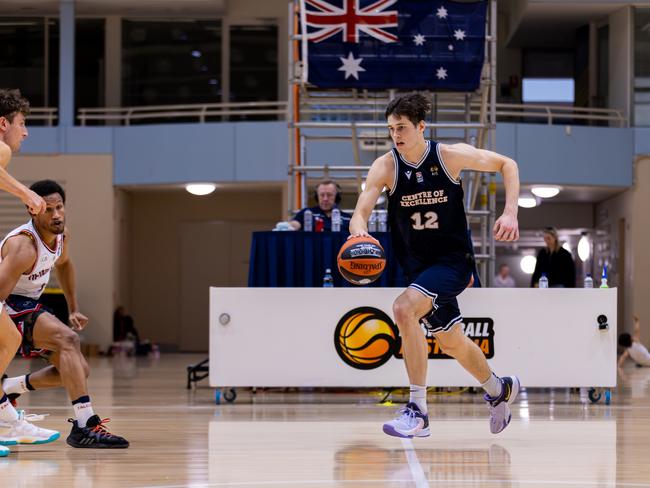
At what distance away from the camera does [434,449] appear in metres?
5.52

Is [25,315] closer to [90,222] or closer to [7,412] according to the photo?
[7,412]

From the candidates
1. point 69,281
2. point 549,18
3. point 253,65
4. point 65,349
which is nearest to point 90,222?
point 253,65

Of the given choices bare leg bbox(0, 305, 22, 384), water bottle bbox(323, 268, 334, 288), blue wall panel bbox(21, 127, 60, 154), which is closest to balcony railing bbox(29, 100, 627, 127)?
blue wall panel bbox(21, 127, 60, 154)

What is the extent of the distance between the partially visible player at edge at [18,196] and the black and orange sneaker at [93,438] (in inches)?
11.2

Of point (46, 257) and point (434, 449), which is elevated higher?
point (46, 257)

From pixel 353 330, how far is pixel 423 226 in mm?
2790

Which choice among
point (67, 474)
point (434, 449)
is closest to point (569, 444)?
point (434, 449)

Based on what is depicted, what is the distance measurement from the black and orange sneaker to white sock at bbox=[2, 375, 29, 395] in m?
0.93

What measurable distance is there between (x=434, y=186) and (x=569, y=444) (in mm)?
1653

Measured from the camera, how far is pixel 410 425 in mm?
5559

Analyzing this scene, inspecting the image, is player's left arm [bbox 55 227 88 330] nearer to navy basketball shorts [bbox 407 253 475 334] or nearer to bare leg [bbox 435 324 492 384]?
navy basketball shorts [bbox 407 253 475 334]

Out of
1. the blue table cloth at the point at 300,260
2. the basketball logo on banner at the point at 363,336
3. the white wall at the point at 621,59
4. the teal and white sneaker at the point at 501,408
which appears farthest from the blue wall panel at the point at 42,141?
the teal and white sneaker at the point at 501,408

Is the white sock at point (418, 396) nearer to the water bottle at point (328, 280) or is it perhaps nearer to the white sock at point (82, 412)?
the white sock at point (82, 412)

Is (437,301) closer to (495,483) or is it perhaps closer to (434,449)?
(434,449)
